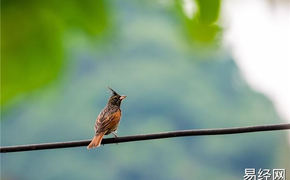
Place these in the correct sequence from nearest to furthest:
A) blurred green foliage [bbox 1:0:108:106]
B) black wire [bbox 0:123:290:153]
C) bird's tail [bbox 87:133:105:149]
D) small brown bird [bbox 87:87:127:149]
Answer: blurred green foliage [bbox 1:0:108:106] → black wire [bbox 0:123:290:153] → bird's tail [bbox 87:133:105:149] → small brown bird [bbox 87:87:127:149]

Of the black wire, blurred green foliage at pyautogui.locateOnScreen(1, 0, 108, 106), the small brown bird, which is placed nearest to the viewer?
blurred green foliage at pyautogui.locateOnScreen(1, 0, 108, 106)

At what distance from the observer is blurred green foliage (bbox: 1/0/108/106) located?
0.41 meters

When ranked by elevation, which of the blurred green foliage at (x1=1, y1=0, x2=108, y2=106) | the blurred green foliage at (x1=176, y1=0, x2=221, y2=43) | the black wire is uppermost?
the black wire

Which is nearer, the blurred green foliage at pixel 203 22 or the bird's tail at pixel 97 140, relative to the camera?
the blurred green foliage at pixel 203 22

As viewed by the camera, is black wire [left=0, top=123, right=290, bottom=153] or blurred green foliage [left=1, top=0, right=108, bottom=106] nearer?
blurred green foliage [left=1, top=0, right=108, bottom=106]

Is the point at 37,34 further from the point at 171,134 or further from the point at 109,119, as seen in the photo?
the point at 109,119

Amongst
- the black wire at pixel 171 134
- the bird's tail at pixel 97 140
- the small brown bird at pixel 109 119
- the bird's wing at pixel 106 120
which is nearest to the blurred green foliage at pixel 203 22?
the black wire at pixel 171 134

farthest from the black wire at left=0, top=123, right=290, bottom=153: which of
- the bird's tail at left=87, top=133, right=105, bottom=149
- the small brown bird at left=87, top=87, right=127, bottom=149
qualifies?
the small brown bird at left=87, top=87, right=127, bottom=149

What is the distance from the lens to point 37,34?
16.4 inches

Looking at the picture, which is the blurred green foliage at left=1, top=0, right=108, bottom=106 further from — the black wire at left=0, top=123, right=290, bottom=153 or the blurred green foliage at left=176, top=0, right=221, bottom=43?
the black wire at left=0, top=123, right=290, bottom=153

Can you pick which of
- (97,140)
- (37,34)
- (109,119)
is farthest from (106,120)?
(37,34)

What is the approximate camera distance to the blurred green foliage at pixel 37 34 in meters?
0.41

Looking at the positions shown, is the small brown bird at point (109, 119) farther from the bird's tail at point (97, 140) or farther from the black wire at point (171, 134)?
the black wire at point (171, 134)

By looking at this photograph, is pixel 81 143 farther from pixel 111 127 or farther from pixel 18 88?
pixel 111 127
